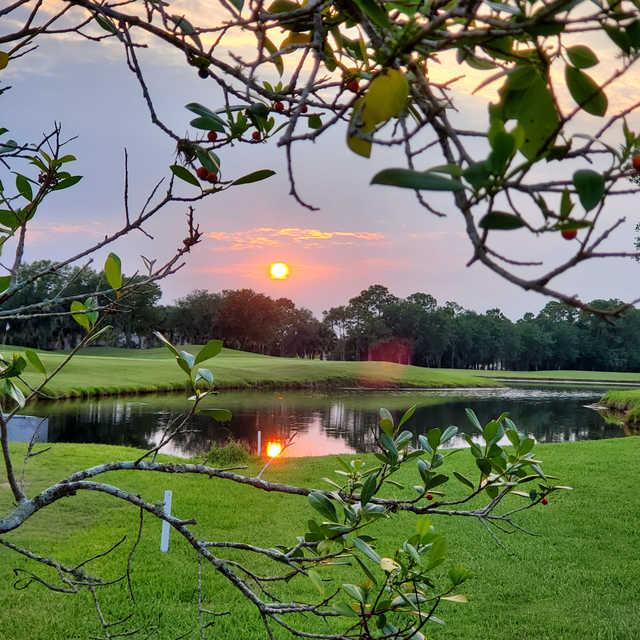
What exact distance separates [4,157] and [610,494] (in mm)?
9720

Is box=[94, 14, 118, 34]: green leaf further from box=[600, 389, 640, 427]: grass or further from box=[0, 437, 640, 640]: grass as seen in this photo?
box=[600, 389, 640, 427]: grass

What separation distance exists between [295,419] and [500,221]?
78.2 ft

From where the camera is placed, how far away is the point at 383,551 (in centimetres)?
715

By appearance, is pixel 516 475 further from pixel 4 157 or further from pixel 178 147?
pixel 4 157

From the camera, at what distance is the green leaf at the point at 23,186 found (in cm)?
186

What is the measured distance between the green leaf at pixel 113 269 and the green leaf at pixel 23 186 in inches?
19.7

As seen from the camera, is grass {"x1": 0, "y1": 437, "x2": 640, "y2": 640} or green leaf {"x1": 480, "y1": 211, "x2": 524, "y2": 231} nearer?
green leaf {"x1": 480, "y1": 211, "x2": 524, "y2": 231}

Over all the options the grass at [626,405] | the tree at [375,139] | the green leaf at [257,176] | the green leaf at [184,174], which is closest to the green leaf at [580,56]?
the tree at [375,139]

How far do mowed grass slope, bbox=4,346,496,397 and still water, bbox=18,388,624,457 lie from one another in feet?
7.36

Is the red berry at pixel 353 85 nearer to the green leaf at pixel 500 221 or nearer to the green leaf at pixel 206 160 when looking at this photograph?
the green leaf at pixel 206 160

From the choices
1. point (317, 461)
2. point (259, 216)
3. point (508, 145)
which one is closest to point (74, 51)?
point (259, 216)

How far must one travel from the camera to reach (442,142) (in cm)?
76

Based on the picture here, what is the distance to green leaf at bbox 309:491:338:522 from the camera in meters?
1.34

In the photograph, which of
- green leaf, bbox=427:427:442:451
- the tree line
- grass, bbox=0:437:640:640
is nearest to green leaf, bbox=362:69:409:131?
green leaf, bbox=427:427:442:451
